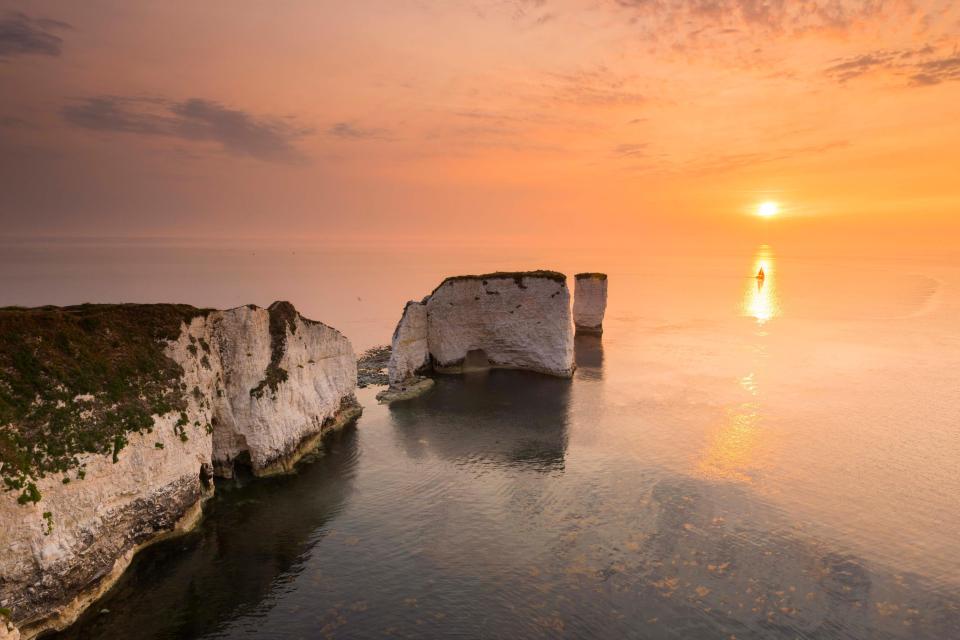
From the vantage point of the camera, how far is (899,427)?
38625 millimetres

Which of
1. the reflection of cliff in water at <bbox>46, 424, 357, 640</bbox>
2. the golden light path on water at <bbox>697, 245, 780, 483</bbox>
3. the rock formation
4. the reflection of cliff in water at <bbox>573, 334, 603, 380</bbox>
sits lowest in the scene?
the reflection of cliff in water at <bbox>46, 424, 357, 640</bbox>

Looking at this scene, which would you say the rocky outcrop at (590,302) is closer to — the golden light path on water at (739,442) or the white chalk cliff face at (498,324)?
the white chalk cliff face at (498,324)

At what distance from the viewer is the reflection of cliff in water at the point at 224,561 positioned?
1873 cm

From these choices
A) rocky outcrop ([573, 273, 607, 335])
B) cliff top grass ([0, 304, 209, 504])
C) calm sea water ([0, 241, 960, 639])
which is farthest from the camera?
rocky outcrop ([573, 273, 607, 335])

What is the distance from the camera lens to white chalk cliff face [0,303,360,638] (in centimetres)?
1747

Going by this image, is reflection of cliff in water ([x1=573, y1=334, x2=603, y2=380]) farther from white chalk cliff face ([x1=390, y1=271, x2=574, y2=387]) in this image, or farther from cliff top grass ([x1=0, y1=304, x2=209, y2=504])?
cliff top grass ([x1=0, y1=304, x2=209, y2=504])

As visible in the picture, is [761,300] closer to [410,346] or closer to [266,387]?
[410,346]

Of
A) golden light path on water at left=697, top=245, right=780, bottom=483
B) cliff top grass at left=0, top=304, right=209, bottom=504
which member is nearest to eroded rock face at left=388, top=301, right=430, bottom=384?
cliff top grass at left=0, top=304, right=209, bottom=504

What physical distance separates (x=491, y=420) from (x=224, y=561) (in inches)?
884

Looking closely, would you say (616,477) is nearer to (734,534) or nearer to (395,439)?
(734,534)

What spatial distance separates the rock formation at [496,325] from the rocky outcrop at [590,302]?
19.2m

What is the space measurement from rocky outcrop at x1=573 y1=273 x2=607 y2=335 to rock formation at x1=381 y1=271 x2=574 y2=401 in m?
19.2

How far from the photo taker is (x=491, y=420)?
41.5m

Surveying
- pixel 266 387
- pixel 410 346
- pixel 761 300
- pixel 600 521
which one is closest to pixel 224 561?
pixel 266 387
